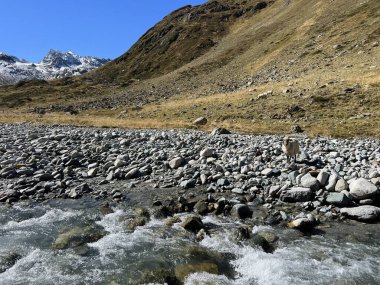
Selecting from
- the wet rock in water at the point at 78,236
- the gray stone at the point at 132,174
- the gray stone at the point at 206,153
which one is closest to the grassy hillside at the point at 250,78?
the gray stone at the point at 206,153

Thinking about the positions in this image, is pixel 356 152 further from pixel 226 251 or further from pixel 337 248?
pixel 226 251

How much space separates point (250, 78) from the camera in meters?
59.9

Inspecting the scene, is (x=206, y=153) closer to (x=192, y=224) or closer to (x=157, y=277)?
(x=192, y=224)

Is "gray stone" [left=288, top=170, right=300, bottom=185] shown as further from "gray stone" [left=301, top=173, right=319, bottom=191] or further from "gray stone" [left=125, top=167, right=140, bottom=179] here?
"gray stone" [left=125, top=167, right=140, bottom=179]

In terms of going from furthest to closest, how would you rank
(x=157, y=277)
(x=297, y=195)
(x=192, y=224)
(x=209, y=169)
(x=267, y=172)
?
(x=209, y=169), (x=267, y=172), (x=297, y=195), (x=192, y=224), (x=157, y=277)

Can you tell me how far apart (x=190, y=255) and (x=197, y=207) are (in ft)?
11.5

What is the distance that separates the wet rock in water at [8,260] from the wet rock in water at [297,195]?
961cm

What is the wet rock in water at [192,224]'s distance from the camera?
1264cm

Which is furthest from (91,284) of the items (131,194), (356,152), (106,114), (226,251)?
(106,114)

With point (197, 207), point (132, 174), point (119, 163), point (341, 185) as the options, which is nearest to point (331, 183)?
point (341, 185)

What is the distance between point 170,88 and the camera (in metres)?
74.0

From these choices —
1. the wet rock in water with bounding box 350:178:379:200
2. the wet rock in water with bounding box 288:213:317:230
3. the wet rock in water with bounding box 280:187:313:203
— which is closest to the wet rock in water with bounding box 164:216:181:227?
the wet rock in water with bounding box 288:213:317:230

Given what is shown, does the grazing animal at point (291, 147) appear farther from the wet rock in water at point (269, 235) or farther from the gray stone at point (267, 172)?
the wet rock in water at point (269, 235)

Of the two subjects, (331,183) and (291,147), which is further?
(291,147)
